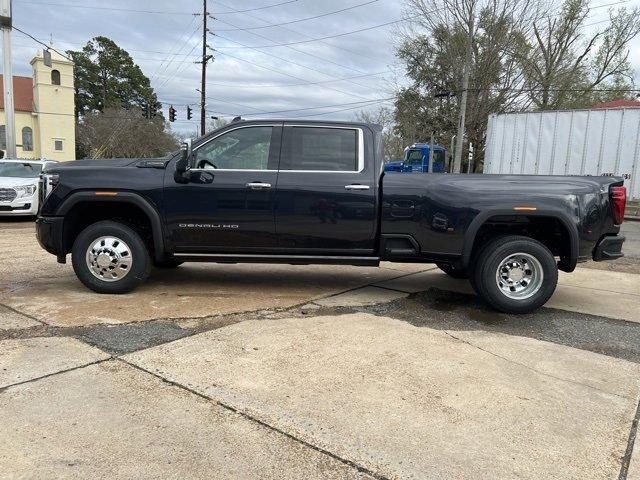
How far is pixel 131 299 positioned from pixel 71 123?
5869 cm

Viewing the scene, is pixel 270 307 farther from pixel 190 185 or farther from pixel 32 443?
pixel 32 443

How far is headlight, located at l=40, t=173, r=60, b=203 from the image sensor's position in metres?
5.60

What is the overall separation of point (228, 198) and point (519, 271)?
10.3ft

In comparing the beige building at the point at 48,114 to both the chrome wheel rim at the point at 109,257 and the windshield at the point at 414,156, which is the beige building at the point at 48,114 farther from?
the chrome wheel rim at the point at 109,257

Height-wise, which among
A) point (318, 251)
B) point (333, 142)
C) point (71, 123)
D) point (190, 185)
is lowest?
point (318, 251)

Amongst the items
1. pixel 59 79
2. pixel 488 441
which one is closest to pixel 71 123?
pixel 59 79

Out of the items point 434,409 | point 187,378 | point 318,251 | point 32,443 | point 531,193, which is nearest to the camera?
point 32,443

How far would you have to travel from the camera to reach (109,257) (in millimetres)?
5590

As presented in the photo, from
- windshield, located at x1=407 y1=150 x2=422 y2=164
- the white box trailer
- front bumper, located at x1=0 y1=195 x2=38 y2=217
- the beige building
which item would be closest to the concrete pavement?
front bumper, located at x1=0 y1=195 x2=38 y2=217

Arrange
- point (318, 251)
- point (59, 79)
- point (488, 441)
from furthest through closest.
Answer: point (59, 79) → point (318, 251) → point (488, 441)

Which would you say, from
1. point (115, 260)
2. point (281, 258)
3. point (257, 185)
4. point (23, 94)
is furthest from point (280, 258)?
point (23, 94)

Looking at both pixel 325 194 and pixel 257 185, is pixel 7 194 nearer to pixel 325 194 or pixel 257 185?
pixel 257 185

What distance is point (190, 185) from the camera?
5.55 metres

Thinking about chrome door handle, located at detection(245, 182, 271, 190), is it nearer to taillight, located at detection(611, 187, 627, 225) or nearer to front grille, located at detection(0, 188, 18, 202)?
taillight, located at detection(611, 187, 627, 225)
